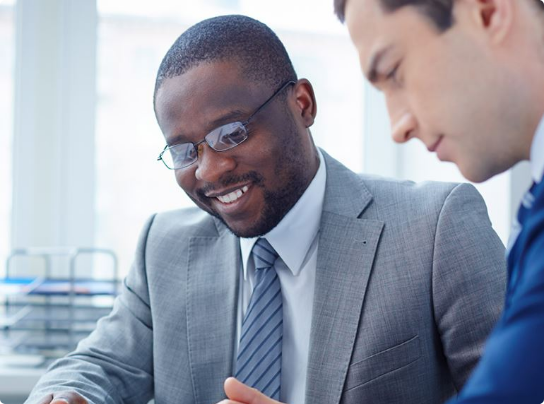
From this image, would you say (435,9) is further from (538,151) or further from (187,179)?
(187,179)

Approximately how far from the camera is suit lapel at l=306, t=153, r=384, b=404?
123 cm

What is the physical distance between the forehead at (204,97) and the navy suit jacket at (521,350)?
30.9 inches

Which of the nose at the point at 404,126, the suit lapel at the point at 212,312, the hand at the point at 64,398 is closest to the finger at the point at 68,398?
the hand at the point at 64,398

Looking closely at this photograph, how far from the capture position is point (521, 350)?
1.55 feet

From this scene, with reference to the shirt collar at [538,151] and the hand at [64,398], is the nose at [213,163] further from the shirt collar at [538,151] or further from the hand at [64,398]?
the shirt collar at [538,151]

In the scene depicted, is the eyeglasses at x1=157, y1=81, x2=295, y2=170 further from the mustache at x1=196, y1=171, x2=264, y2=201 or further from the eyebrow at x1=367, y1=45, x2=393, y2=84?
the eyebrow at x1=367, y1=45, x2=393, y2=84

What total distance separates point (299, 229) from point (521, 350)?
2.96 ft

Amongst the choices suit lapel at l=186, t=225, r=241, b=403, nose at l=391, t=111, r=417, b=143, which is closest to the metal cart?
suit lapel at l=186, t=225, r=241, b=403

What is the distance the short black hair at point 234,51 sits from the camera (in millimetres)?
1275

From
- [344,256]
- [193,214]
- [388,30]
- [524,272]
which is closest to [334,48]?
[193,214]

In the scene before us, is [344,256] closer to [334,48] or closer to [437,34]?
[437,34]

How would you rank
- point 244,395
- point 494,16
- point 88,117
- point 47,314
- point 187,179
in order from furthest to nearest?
point 88,117 < point 47,314 < point 187,179 < point 244,395 < point 494,16

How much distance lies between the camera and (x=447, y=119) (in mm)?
663

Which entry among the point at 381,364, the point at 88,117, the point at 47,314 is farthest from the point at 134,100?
the point at 381,364
